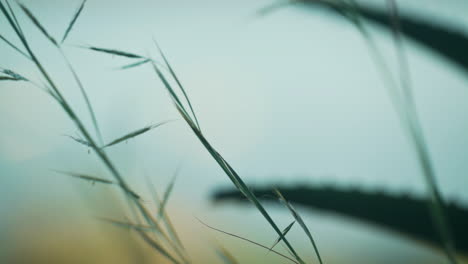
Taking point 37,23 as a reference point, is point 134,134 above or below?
below

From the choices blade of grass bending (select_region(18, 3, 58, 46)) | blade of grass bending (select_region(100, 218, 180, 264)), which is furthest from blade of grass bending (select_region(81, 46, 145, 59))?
blade of grass bending (select_region(100, 218, 180, 264))

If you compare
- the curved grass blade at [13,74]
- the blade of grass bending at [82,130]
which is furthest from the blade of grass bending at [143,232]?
the curved grass blade at [13,74]

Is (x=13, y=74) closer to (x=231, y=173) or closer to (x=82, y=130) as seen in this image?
(x=82, y=130)

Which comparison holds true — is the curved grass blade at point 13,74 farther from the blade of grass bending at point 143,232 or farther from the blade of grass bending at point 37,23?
the blade of grass bending at point 143,232

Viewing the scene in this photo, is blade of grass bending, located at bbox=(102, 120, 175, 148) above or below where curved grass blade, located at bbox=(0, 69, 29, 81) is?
below

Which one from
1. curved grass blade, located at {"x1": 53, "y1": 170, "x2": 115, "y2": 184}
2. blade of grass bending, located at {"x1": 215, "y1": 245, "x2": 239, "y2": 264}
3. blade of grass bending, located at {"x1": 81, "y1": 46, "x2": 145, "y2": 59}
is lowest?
blade of grass bending, located at {"x1": 215, "y1": 245, "x2": 239, "y2": 264}

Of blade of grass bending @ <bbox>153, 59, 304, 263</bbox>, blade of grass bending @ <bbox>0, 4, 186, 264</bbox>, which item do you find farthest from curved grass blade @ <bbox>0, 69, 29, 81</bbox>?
blade of grass bending @ <bbox>153, 59, 304, 263</bbox>

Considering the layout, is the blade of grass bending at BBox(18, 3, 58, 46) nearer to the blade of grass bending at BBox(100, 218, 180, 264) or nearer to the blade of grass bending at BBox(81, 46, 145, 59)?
the blade of grass bending at BBox(81, 46, 145, 59)

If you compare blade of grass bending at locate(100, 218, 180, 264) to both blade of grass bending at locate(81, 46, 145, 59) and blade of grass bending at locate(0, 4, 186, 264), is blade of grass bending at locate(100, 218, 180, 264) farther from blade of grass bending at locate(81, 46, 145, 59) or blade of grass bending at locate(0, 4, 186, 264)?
blade of grass bending at locate(81, 46, 145, 59)

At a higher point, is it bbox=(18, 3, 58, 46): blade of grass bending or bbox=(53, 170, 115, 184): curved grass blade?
bbox=(18, 3, 58, 46): blade of grass bending

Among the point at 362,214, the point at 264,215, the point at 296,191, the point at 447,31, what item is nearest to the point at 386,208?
the point at 362,214

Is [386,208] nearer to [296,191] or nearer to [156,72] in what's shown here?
[296,191]

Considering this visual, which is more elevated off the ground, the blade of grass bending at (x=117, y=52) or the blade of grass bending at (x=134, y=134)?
the blade of grass bending at (x=117, y=52)

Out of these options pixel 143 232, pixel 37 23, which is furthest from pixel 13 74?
pixel 143 232
